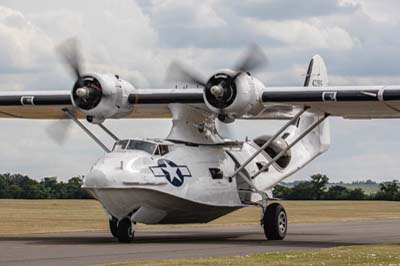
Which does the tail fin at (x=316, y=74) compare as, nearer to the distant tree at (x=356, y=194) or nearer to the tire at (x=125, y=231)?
the tire at (x=125, y=231)

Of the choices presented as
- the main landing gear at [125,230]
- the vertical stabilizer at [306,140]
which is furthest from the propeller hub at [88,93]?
the vertical stabilizer at [306,140]

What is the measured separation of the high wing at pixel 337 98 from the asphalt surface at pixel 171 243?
3950 millimetres

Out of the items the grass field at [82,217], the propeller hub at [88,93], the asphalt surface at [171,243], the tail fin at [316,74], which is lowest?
the asphalt surface at [171,243]

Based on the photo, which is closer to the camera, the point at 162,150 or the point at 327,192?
the point at 162,150

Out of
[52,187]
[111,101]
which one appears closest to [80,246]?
[111,101]

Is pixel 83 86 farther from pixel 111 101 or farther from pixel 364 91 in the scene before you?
pixel 364 91

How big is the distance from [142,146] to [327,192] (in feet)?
174

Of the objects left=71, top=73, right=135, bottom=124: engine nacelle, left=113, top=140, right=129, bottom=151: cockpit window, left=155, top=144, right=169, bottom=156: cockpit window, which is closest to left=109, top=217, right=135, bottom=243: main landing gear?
left=113, top=140, right=129, bottom=151: cockpit window

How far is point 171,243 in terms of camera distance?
28.3 m

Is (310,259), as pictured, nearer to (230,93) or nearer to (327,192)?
(230,93)

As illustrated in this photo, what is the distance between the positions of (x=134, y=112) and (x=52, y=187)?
48365 mm

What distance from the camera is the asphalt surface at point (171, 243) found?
22694 millimetres

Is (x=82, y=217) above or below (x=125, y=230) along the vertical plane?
above

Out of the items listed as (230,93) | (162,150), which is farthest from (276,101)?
(162,150)
